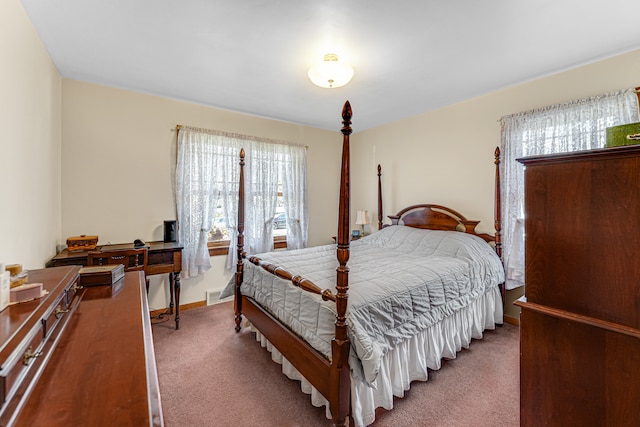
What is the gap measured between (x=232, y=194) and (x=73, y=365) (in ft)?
9.40

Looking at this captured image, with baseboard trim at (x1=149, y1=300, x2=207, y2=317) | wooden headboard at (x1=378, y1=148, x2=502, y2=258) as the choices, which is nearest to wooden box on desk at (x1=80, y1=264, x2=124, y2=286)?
baseboard trim at (x1=149, y1=300, x2=207, y2=317)

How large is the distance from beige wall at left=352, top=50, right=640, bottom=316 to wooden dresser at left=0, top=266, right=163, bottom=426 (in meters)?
3.32

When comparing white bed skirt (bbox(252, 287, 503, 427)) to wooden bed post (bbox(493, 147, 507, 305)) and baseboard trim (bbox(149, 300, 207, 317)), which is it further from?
baseboard trim (bbox(149, 300, 207, 317))

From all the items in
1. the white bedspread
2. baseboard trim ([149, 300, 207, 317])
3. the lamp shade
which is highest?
the lamp shade

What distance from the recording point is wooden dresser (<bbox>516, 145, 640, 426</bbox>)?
2.80ft

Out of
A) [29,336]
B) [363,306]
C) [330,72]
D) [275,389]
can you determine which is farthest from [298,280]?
[330,72]

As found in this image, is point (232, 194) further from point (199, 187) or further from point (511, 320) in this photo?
point (511, 320)

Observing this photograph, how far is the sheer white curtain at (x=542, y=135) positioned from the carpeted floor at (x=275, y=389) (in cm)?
95

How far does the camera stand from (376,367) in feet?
4.71

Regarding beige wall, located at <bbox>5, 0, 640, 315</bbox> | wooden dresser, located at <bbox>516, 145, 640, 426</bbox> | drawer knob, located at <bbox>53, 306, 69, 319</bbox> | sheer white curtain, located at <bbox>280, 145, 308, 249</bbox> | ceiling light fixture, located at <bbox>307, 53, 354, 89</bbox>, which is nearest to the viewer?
wooden dresser, located at <bbox>516, 145, 640, 426</bbox>

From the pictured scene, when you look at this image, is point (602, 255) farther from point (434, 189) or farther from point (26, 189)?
point (26, 189)

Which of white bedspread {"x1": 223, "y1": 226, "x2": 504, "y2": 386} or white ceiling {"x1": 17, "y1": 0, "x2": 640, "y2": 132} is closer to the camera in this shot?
white bedspread {"x1": 223, "y1": 226, "x2": 504, "y2": 386}

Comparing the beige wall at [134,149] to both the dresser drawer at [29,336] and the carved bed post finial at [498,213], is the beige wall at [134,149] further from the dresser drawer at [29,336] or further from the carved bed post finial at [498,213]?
the dresser drawer at [29,336]

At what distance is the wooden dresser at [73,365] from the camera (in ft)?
2.00
